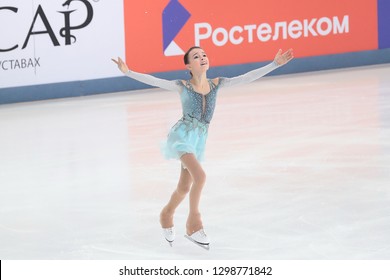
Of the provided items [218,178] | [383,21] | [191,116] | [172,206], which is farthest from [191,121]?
[383,21]

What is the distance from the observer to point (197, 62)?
596cm

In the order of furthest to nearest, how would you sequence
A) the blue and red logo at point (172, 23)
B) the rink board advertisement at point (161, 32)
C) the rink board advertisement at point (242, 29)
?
the blue and red logo at point (172, 23) → the rink board advertisement at point (242, 29) → the rink board advertisement at point (161, 32)

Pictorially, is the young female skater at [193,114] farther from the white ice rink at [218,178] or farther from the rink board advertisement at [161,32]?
the rink board advertisement at [161,32]

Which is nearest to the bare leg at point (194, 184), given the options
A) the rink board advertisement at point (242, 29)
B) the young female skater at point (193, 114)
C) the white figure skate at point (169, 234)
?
the young female skater at point (193, 114)

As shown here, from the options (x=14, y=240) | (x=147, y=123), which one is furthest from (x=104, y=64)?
(x=14, y=240)

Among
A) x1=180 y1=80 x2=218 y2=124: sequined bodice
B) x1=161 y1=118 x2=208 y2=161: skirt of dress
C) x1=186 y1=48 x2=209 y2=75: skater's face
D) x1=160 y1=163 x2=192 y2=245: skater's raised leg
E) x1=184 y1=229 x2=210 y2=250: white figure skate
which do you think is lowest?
x1=184 y1=229 x2=210 y2=250: white figure skate

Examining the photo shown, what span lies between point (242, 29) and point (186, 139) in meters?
9.25

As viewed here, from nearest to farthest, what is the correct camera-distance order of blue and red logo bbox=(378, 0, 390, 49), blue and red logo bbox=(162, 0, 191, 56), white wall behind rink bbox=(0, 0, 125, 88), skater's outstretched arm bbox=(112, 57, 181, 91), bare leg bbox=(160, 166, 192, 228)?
skater's outstretched arm bbox=(112, 57, 181, 91)
bare leg bbox=(160, 166, 192, 228)
white wall behind rink bbox=(0, 0, 125, 88)
blue and red logo bbox=(162, 0, 191, 56)
blue and red logo bbox=(378, 0, 390, 49)

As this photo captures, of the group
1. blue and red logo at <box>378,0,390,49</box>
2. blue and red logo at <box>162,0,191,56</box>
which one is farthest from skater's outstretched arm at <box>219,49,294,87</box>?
blue and red logo at <box>378,0,390,49</box>

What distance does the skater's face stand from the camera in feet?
19.6

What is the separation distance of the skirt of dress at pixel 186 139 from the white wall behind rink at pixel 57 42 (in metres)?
7.65

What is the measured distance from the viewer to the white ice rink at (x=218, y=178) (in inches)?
249

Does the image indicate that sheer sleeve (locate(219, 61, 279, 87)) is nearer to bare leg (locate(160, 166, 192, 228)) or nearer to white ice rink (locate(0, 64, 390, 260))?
bare leg (locate(160, 166, 192, 228))

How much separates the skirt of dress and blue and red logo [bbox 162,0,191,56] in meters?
8.53
